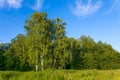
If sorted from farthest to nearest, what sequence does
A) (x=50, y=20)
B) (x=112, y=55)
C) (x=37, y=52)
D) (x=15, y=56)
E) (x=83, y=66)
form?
(x=112, y=55) → (x=83, y=66) → (x=15, y=56) → (x=50, y=20) → (x=37, y=52)

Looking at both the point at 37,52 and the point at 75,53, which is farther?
the point at 75,53

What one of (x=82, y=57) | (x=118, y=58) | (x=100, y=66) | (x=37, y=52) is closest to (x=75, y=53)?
(x=82, y=57)

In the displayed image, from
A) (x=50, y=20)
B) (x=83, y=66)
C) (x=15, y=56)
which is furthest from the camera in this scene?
(x=83, y=66)

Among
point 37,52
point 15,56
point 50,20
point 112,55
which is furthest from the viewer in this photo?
point 112,55

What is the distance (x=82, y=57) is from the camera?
6147 cm

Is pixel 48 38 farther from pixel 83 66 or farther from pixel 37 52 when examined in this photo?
pixel 83 66

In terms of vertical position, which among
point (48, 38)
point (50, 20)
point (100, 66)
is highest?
point (50, 20)

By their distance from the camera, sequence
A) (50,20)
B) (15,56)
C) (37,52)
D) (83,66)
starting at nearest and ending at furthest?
(37,52), (50,20), (15,56), (83,66)

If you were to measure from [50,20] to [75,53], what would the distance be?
52.6 ft

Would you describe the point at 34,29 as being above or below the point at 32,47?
above

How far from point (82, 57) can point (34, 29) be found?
19.9 metres

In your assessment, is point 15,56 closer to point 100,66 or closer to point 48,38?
point 48,38

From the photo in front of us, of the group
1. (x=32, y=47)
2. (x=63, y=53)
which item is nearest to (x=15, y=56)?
(x=32, y=47)

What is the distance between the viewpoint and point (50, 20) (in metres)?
47.8
